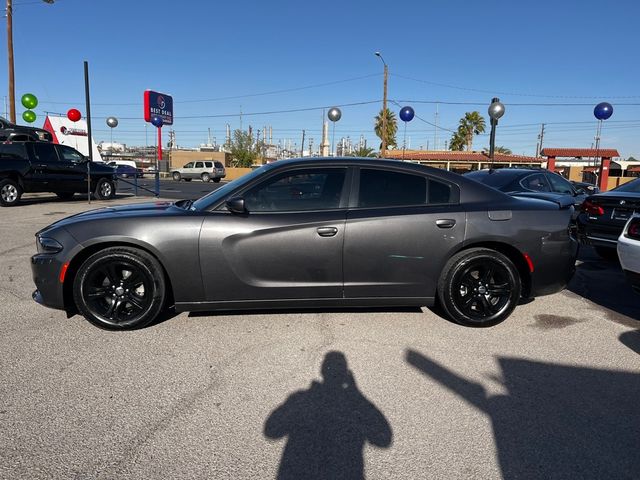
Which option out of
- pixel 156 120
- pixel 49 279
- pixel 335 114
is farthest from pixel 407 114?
pixel 49 279

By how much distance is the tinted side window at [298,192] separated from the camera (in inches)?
153

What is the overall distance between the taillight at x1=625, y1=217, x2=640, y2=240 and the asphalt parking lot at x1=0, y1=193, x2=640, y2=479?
845mm

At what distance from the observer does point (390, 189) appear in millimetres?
4027

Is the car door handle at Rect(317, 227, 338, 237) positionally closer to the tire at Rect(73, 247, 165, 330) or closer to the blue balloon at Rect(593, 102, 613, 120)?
the tire at Rect(73, 247, 165, 330)

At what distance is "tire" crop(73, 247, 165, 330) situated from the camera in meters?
3.69

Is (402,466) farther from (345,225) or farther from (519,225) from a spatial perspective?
(519,225)

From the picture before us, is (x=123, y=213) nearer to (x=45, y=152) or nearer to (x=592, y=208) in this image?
(x=592, y=208)

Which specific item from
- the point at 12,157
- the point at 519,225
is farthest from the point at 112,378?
the point at 12,157

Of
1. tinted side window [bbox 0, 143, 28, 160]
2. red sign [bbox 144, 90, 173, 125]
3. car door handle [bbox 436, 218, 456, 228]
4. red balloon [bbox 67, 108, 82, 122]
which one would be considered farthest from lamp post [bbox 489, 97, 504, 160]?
red balloon [bbox 67, 108, 82, 122]

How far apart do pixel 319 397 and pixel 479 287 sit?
79.2 inches

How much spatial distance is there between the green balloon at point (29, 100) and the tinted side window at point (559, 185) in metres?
23.8

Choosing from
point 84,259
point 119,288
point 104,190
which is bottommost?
point 119,288

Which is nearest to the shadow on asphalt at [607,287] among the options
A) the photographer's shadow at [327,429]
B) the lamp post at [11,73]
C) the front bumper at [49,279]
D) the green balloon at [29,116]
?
the photographer's shadow at [327,429]

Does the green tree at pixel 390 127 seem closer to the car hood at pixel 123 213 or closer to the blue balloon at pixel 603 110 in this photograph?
the blue balloon at pixel 603 110
